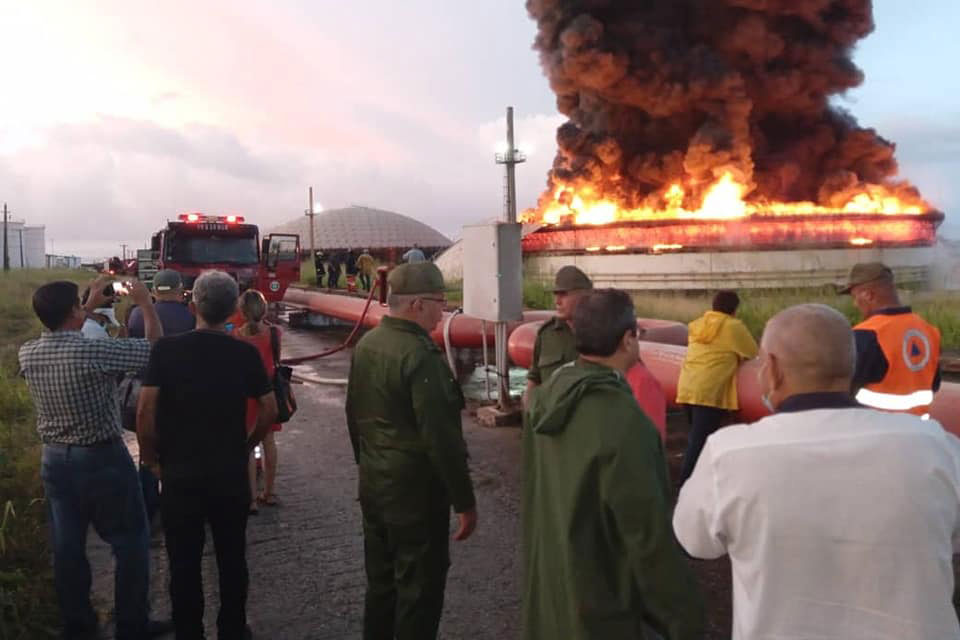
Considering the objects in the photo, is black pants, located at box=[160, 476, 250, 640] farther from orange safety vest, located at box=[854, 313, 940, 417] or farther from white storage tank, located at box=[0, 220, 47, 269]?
white storage tank, located at box=[0, 220, 47, 269]

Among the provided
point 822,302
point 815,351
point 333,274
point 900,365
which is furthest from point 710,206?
point 815,351

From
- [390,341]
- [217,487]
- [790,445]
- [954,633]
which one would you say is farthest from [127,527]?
[954,633]

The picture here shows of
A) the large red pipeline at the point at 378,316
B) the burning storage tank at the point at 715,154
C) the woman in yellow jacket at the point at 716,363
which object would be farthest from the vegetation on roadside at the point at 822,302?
the burning storage tank at the point at 715,154

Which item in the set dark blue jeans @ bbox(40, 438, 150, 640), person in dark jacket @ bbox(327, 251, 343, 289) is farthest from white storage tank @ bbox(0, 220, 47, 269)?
dark blue jeans @ bbox(40, 438, 150, 640)

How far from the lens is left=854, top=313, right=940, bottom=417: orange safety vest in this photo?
4.05m

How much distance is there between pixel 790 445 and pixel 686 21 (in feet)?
93.9

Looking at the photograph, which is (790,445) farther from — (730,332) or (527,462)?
(730,332)

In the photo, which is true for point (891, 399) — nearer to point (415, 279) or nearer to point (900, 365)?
point (900, 365)

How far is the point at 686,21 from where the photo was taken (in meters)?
27.3

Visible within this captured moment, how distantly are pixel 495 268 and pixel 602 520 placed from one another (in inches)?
229

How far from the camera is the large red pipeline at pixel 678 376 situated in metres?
5.25

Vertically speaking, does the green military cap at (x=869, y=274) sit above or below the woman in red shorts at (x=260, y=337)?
above

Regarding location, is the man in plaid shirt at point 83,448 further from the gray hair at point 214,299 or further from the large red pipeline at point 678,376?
the large red pipeline at point 678,376

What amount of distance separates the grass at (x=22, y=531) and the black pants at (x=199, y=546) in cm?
97
